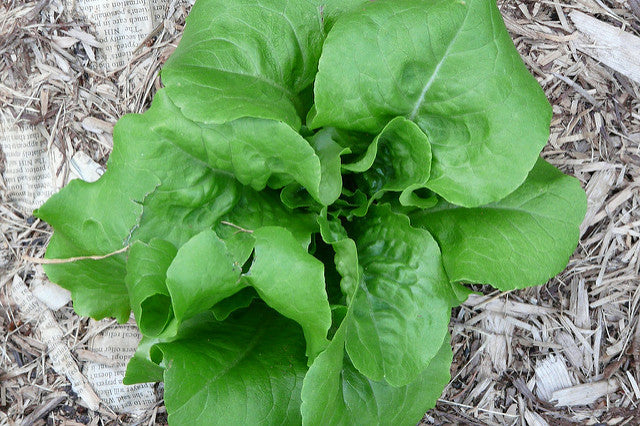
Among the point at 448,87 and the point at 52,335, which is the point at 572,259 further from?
the point at 52,335

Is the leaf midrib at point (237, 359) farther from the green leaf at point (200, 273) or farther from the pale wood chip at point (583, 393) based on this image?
the pale wood chip at point (583, 393)

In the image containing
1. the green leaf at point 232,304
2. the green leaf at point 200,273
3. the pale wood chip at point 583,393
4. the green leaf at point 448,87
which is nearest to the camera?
the green leaf at point 200,273

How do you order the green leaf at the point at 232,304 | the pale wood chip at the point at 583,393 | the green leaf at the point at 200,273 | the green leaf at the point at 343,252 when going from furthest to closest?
the pale wood chip at the point at 583,393 → the green leaf at the point at 232,304 → the green leaf at the point at 343,252 → the green leaf at the point at 200,273

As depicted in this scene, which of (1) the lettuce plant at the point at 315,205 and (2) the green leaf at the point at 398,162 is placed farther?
(2) the green leaf at the point at 398,162

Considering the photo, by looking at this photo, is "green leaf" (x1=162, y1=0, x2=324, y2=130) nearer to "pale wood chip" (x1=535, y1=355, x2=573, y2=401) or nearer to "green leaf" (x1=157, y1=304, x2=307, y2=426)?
"green leaf" (x1=157, y1=304, x2=307, y2=426)

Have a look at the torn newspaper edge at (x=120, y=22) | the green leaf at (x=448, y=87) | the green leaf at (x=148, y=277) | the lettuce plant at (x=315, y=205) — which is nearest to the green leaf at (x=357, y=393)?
the lettuce plant at (x=315, y=205)

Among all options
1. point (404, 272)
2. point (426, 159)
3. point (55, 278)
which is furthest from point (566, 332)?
point (55, 278)

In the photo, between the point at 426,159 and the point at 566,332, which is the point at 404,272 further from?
the point at 566,332
